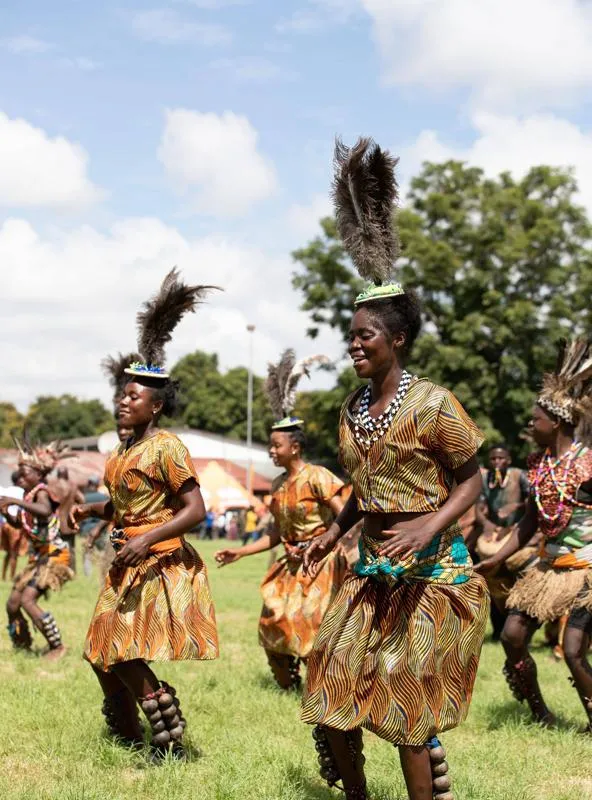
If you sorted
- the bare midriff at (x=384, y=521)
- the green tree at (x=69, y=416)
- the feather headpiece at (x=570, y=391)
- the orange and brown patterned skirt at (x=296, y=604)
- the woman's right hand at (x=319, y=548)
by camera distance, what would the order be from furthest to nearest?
1. the green tree at (x=69, y=416)
2. the orange and brown patterned skirt at (x=296, y=604)
3. the feather headpiece at (x=570, y=391)
4. the woman's right hand at (x=319, y=548)
5. the bare midriff at (x=384, y=521)

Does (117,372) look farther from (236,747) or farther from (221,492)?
(221,492)

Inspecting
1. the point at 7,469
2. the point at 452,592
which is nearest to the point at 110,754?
the point at 452,592

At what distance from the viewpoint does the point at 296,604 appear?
8172 mm

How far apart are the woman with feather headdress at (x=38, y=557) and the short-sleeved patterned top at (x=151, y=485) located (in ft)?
13.1

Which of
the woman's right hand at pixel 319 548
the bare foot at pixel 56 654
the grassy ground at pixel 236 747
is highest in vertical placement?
the woman's right hand at pixel 319 548

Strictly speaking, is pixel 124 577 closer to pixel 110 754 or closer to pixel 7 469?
pixel 110 754

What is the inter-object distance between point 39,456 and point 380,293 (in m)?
6.63

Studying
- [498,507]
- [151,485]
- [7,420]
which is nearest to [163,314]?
[151,485]

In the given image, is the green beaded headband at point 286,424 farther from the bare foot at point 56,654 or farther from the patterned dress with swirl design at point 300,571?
the bare foot at point 56,654

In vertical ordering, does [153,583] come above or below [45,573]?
above

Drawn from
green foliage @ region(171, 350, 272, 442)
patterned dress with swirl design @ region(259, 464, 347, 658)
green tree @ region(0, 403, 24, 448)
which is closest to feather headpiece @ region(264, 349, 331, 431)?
patterned dress with swirl design @ region(259, 464, 347, 658)

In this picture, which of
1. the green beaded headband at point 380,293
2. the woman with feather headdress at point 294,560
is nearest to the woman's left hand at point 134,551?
the green beaded headband at point 380,293

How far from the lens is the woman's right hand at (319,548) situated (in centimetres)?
503

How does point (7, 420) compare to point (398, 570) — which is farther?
point (7, 420)
